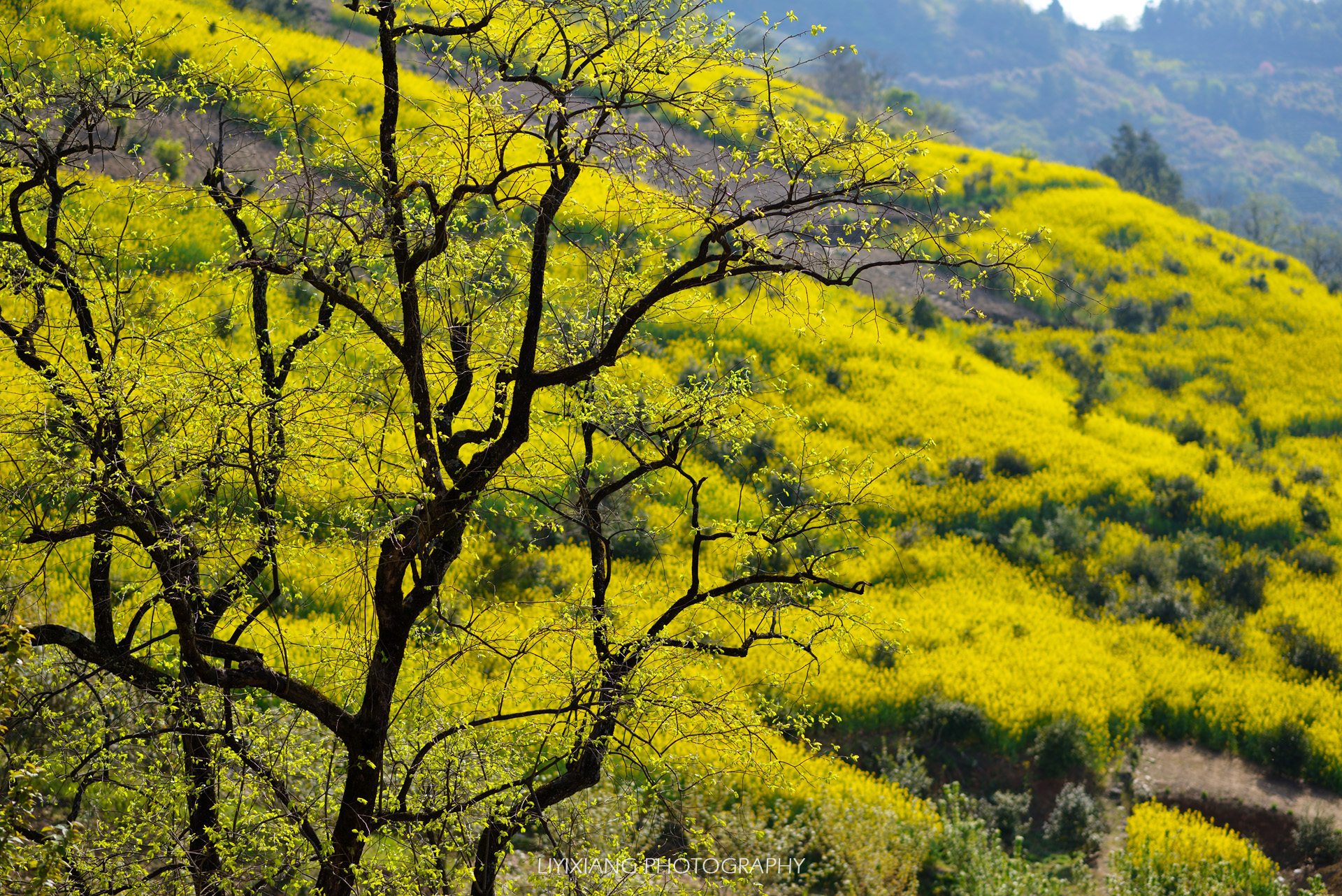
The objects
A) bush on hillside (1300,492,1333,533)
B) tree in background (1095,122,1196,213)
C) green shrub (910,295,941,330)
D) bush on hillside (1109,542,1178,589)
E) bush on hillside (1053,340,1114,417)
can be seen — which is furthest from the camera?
tree in background (1095,122,1196,213)

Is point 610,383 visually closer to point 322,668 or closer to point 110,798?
point 322,668

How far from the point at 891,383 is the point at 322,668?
18.6m

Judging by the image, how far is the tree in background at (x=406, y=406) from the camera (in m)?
4.83

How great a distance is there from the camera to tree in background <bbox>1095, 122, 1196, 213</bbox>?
63.6 m

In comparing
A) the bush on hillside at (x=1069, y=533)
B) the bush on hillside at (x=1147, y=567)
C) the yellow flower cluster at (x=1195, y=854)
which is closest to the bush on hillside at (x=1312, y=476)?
the bush on hillside at (x=1147, y=567)

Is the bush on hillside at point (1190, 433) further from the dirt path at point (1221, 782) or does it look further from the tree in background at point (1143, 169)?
the tree in background at point (1143, 169)

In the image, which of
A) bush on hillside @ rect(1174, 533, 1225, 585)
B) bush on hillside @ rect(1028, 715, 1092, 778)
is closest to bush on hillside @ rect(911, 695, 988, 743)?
bush on hillside @ rect(1028, 715, 1092, 778)

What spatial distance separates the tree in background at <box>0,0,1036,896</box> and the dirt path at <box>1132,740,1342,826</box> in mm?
8890

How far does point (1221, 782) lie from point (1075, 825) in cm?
286

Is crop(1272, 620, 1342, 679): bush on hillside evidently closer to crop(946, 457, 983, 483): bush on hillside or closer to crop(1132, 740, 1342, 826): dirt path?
crop(1132, 740, 1342, 826): dirt path

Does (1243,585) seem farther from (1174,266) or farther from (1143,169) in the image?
(1143,169)

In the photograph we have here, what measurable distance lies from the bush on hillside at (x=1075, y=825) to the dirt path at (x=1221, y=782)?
4.39ft

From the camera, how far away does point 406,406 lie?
6105mm

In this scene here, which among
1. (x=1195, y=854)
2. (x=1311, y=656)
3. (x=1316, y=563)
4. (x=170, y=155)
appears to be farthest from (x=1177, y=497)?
(x=170, y=155)
